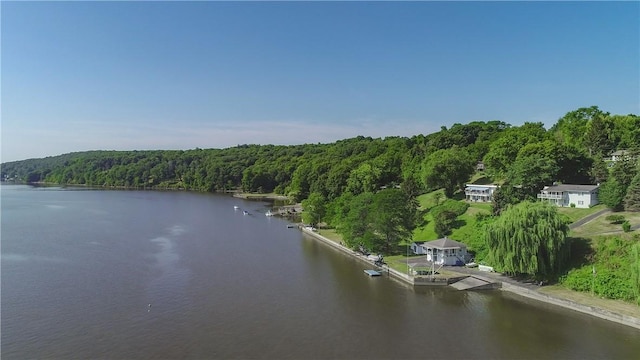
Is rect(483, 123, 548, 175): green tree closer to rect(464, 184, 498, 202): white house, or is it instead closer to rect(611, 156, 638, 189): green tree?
rect(464, 184, 498, 202): white house

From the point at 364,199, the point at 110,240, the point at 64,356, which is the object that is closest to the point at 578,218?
the point at 364,199

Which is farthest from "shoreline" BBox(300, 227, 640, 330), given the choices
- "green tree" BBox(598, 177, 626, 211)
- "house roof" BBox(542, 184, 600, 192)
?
"house roof" BBox(542, 184, 600, 192)

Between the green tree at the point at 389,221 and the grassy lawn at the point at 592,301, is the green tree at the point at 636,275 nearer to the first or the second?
the grassy lawn at the point at 592,301

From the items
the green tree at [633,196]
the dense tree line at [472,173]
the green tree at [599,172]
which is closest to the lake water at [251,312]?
the dense tree line at [472,173]

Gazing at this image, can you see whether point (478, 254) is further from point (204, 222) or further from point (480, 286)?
point (204, 222)

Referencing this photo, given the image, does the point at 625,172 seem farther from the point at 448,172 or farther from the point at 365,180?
the point at 365,180
